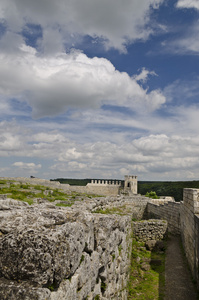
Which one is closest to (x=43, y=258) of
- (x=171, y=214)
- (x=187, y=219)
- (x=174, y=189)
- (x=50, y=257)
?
(x=50, y=257)

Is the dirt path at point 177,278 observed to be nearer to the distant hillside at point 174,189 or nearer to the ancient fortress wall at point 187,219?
the ancient fortress wall at point 187,219

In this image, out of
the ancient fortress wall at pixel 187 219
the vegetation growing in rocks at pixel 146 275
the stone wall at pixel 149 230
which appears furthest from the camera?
the stone wall at pixel 149 230

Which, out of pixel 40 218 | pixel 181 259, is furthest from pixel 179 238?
pixel 40 218

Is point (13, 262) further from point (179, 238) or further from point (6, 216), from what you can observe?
point (179, 238)

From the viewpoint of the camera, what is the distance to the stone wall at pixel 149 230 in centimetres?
1611

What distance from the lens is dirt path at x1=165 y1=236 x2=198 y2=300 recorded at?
9297mm

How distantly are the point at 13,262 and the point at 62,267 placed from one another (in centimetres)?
58

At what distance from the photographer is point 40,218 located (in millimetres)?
3340

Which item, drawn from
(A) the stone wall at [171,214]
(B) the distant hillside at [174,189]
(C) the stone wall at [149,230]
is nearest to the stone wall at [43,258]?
(C) the stone wall at [149,230]

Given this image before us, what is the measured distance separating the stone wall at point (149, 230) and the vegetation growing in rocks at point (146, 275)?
127 cm

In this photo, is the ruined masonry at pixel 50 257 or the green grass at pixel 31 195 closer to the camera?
the ruined masonry at pixel 50 257

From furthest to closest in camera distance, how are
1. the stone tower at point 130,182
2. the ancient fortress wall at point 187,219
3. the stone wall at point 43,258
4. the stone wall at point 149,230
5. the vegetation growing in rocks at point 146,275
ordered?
the stone tower at point 130,182
the stone wall at point 149,230
the ancient fortress wall at point 187,219
the vegetation growing in rocks at point 146,275
the stone wall at point 43,258

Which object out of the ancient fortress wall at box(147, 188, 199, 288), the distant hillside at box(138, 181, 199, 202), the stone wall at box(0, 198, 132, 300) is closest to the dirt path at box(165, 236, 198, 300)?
the ancient fortress wall at box(147, 188, 199, 288)

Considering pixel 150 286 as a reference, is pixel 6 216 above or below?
above
